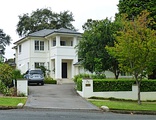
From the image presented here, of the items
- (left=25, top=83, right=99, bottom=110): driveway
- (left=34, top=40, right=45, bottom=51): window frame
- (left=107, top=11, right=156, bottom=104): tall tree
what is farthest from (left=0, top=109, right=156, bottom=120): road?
(left=34, top=40, right=45, bottom=51): window frame

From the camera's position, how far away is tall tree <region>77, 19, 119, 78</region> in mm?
29109

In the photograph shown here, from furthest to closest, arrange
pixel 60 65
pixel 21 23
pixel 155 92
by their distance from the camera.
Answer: pixel 21 23 → pixel 60 65 → pixel 155 92

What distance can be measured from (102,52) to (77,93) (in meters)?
5.35

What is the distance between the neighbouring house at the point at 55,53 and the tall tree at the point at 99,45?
31.9ft

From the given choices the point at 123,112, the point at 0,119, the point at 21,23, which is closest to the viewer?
the point at 0,119

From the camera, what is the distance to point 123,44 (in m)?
20.4

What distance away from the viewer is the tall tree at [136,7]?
31062mm

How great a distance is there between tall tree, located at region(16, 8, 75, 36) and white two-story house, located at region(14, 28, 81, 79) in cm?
2052

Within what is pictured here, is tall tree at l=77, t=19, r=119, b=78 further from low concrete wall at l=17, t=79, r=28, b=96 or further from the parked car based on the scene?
low concrete wall at l=17, t=79, r=28, b=96

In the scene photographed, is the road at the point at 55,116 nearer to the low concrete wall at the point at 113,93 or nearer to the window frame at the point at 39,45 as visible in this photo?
the low concrete wall at the point at 113,93

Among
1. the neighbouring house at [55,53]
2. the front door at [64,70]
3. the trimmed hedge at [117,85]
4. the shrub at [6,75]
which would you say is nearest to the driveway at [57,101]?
the trimmed hedge at [117,85]

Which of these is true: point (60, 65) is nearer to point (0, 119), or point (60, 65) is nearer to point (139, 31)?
point (139, 31)

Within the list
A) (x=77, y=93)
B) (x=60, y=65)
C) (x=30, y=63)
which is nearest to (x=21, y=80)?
(x=77, y=93)

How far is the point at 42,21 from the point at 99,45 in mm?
39372
